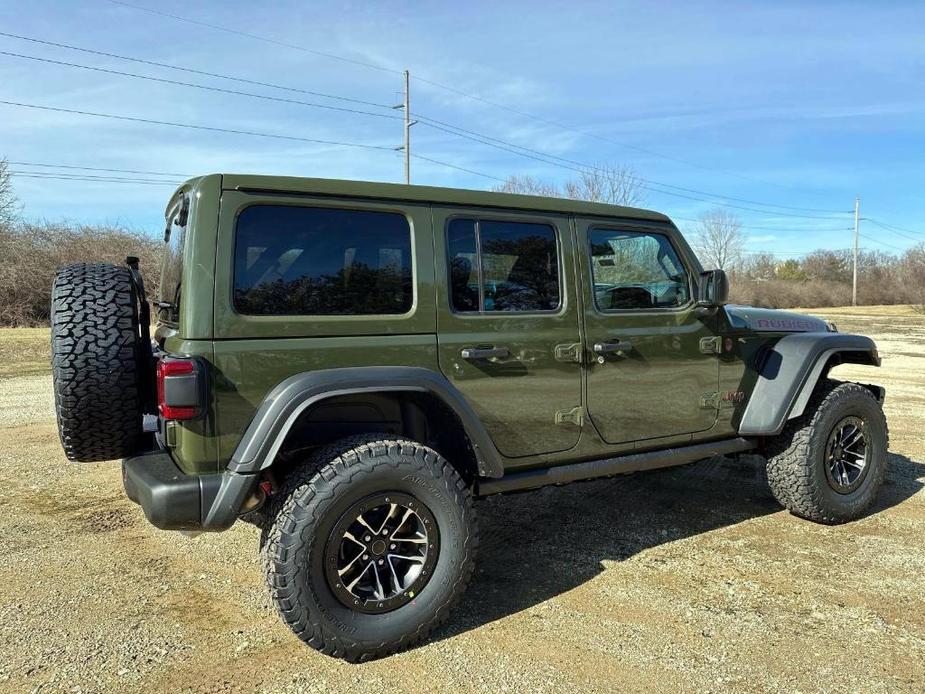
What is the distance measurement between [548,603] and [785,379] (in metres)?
2.13

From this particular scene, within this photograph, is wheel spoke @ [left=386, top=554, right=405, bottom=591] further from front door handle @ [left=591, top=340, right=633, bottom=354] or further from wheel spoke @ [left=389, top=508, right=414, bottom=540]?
front door handle @ [left=591, top=340, right=633, bottom=354]

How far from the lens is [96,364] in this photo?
283 centimetres

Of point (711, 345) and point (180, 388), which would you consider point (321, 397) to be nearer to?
point (180, 388)

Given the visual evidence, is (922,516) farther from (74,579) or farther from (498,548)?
(74,579)

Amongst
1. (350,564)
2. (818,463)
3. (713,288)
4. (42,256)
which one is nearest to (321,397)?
(350,564)

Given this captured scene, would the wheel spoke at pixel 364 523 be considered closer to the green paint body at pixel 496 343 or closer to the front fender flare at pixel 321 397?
the front fender flare at pixel 321 397

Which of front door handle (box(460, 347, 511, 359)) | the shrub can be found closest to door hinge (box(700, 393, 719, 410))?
front door handle (box(460, 347, 511, 359))

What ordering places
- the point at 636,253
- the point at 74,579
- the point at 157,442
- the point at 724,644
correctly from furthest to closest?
the point at 636,253
the point at 74,579
the point at 157,442
the point at 724,644

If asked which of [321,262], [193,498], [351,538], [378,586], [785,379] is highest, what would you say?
[321,262]

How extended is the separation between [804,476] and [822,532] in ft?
1.27

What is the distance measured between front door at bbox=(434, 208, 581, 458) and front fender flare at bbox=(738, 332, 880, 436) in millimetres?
1421

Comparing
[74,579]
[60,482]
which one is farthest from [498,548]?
[60,482]

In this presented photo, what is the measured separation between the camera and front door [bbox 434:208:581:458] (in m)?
3.25

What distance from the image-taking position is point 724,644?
118 inches
